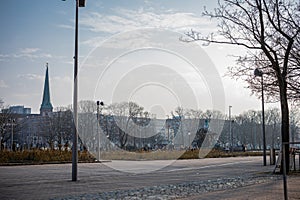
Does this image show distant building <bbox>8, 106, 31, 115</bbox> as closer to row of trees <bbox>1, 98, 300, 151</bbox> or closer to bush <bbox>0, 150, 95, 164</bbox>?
row of trees <bbox>1, 98, 300, 151</bbox>

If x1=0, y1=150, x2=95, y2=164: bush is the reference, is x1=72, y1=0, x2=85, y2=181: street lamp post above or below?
above

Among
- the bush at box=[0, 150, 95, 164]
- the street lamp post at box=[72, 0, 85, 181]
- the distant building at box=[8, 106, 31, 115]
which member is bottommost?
the bush at box=[0, 150, 95, 164]

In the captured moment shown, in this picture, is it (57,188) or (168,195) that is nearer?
(168,195)

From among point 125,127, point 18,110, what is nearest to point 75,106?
point 125,127

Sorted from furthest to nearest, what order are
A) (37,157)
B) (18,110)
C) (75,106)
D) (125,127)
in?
(18,110) < (125,127) < (37,157) < (75,106)

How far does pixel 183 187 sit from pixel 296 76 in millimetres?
9649

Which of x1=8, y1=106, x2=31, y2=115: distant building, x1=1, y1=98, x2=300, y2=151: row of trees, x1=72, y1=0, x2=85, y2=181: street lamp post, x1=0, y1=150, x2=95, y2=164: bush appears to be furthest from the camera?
x1=8, y1=106, x2=31, y2=115: distant building

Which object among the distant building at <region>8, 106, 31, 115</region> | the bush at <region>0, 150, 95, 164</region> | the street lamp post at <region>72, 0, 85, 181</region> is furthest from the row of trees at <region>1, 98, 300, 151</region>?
the street lamp post at <region>72, 0, 85, 181</region>

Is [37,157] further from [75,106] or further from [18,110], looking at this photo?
[18,110]

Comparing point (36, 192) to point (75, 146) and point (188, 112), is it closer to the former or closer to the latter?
point (75, 146)

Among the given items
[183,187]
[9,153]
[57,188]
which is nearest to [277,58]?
[183,187]

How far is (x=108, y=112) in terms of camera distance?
218 feet

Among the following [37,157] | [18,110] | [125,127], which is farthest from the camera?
[18,110]

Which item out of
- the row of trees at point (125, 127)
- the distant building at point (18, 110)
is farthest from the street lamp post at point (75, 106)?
the distant building at point (18, 110)
